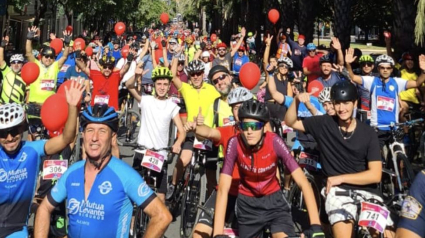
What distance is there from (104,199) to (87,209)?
13 centimetres

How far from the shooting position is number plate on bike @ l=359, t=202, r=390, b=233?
439 centimetres

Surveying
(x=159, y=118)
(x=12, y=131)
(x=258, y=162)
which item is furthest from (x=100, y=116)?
(x=159, y=118)

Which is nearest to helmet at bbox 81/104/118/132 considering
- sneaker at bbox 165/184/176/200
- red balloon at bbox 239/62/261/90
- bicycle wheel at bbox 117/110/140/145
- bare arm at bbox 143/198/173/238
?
bare arm at bbox 143/198/173/238

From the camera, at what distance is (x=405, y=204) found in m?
3.55

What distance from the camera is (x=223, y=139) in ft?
18.1

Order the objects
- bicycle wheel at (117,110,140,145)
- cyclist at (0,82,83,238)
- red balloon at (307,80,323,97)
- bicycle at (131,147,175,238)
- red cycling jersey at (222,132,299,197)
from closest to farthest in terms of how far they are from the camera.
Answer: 1. cyclist at (0,82,83,238)
2. red cycling jersey at (222,132,299,197)
3. bicycle at (131,147,175,238)
4. red balloon at (307,80,323,97)
5. bicycle wheel at (117,110,140,145)

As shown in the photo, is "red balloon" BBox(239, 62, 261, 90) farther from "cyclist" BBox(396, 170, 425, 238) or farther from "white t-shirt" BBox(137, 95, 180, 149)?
"cyclist" BBox(396, 170, 425, 238)

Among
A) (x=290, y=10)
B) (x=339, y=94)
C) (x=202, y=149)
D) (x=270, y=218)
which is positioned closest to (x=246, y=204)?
(x=270, y=218)

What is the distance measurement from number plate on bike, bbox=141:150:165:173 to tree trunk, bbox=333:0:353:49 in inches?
511

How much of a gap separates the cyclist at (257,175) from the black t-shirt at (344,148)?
2.89ft

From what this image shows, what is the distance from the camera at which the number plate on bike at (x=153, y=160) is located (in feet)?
20.9

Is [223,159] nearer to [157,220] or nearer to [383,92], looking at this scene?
[157,220]

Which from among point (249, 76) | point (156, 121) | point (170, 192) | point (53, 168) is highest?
point (249, 76)

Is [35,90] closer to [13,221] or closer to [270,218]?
[13,221]
